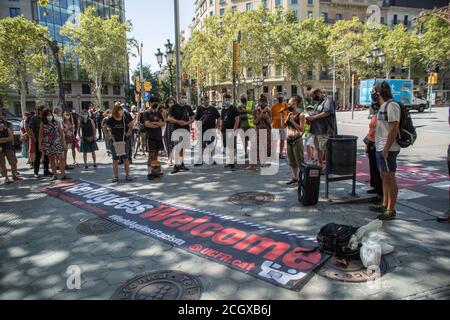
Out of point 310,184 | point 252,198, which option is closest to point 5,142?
point 252,198

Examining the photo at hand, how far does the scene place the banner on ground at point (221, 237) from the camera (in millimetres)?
3611

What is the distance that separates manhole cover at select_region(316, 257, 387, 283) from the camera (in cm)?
338

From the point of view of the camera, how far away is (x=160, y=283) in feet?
11.2

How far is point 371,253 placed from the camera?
352 centimetres

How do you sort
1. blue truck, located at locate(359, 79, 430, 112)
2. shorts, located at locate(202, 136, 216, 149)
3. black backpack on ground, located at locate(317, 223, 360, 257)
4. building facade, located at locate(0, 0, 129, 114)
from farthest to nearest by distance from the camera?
building facade, located at locate(0, 0, 129, 114)
blue truck, located at locate(359, 79, 430, 112)
shorts, located at locate(202, 136, 216, 149)
black backpack on ground, located at locate(317, 223, 360, 257)

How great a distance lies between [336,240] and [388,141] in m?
1.81

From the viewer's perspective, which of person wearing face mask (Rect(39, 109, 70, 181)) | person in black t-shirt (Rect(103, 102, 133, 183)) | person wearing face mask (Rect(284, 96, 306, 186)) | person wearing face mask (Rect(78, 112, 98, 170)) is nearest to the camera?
person wearing face mask (Rect(284, 96, 306, 186))

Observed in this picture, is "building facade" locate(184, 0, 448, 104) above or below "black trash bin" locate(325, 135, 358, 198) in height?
above

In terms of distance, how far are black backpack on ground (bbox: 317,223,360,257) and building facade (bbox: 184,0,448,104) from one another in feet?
175

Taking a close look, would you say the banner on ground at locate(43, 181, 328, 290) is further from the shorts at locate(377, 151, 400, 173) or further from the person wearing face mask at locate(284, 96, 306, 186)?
the person wearing face mask at locate(284, 96, 306, 186)

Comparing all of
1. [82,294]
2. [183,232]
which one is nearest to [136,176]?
[183,232]

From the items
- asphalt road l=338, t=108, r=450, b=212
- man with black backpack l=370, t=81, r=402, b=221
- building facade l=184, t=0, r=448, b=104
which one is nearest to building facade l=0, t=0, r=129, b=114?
building facade l=184, t=0, r=448, b=104

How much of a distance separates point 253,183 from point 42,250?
4413 millimetres

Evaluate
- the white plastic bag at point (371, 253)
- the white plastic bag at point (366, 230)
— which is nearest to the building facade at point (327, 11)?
the white plastic bag at point (366, 230)
